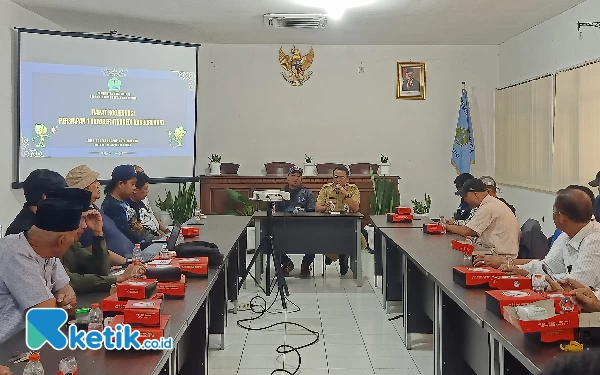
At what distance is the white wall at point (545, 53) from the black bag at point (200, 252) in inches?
178

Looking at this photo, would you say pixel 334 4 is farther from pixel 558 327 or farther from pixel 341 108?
pixel 558 327

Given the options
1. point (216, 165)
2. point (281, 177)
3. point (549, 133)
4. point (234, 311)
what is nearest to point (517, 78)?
point (549, 133)

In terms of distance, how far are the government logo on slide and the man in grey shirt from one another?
90mm

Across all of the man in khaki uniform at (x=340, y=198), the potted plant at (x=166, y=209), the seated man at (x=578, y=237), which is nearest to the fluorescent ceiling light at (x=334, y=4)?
the man in khaki uniform at (x=340, y=198)

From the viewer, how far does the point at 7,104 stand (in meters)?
6.59

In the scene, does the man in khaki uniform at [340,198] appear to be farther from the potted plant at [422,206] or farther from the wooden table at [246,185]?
the potted plant at [422,206]

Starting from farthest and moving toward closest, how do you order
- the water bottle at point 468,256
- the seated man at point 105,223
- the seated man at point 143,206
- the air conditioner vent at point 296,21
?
the air conditioner vent at point 296,21
the seated man at point 143,206
the seated man at point 105,223
the water bottle at point 468,256

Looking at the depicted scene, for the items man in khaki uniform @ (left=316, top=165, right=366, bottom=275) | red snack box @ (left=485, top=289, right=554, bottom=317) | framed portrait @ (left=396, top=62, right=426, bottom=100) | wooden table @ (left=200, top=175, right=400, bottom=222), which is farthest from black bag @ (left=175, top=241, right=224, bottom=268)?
framed portrait @ (left=396, top=62, right=426, bottom=100)

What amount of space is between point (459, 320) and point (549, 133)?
16.8ft

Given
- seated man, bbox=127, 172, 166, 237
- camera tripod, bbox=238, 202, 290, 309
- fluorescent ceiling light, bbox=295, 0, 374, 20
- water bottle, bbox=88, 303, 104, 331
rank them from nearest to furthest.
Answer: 1. water bottle, bbox=88, 303, 104, 331
2. seated man, bbox=127, 172, 166, 237
3. camera tripod, bbox=238, 202, 290, 309
4. fluorescent ceiling light, bbox=295, 0, 374, 20

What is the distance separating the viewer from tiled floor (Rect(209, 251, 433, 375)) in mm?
3904

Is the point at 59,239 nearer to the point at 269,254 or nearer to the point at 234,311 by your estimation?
the point at 234,311

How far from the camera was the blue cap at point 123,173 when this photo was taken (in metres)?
4.55

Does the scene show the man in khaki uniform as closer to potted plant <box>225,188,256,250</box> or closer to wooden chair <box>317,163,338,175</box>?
potted plant <box>225,188,256,250</box>
